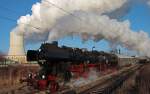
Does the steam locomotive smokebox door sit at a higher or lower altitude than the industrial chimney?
lower

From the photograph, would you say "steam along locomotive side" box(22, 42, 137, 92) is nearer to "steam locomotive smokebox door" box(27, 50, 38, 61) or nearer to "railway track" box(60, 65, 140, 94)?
"steam locomotive smokebox door" box(27, 50, 38, 61)

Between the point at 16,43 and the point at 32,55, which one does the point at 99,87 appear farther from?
the point at 16,43

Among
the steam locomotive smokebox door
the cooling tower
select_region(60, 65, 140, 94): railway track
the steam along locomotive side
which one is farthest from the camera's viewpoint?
the cooling tower

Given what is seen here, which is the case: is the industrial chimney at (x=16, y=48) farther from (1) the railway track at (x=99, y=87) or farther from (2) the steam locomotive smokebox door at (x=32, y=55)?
(2) the steam locomotive smokebox door at (x=32, y=55)

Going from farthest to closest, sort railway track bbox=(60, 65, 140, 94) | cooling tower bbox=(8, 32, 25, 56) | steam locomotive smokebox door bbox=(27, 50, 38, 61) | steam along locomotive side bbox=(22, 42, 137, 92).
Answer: cooling tower bbox=(8, 32, 25, 56)
steam locomotive smokebox door bbox=(27, 50, 38, 61)
steam along locomotive side bbox=(22, 42, 137, 92)
railway track bbox=(60, 65, 140, 94)

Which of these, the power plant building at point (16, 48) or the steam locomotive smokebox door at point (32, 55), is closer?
the steam locomotive smokebox door at point (32, 55)

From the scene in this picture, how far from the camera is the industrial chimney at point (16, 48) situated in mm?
62219

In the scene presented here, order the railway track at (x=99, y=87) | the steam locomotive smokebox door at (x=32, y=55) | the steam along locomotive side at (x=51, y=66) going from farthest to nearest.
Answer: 1. the steam locomotive smokebox door at (x=32, y=55)
2. the steam along locomotive side at (x=51, y=66)
3. the railway track at (x=99, y=87)

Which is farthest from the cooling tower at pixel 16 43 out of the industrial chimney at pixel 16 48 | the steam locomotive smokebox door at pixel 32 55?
the steam locomotive smokebox door at pixel 32 55

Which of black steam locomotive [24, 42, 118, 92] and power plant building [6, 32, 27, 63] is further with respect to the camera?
power plant building [6, 32, 27, 63]

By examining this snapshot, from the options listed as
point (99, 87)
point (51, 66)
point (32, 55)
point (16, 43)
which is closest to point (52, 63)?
point (51, 66)

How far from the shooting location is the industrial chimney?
6222 centimetres

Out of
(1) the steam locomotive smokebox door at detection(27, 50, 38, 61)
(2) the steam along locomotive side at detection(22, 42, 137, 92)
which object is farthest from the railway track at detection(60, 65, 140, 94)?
(1) the steam locomotive smokebox door at detection(27, 50, 38, 61)

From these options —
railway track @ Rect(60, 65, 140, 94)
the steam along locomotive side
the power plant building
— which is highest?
the power plant building
